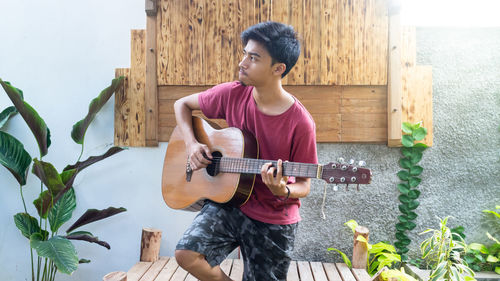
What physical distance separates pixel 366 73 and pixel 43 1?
2829mm

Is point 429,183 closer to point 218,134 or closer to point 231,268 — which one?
point 231,268

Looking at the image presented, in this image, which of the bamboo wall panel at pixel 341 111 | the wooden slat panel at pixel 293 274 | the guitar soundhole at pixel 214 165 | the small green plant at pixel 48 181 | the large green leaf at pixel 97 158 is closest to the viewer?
the guitar soundhole at pixel 214 165

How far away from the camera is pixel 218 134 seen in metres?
2.16

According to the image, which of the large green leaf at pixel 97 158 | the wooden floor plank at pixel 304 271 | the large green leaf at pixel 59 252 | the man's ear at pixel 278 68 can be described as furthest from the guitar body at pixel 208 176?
the wooden floor plank at pixel 304 271

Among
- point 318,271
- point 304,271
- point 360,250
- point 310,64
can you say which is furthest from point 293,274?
point 310,64

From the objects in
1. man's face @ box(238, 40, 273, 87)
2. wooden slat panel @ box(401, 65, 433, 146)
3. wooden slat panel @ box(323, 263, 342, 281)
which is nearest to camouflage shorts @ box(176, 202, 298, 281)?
man's face @ box(238, 40, 273, 87)

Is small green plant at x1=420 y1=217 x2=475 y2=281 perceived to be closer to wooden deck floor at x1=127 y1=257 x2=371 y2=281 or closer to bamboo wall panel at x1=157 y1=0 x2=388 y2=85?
wooden deck floor at x1=127 y1=257 x2=371 y2=281

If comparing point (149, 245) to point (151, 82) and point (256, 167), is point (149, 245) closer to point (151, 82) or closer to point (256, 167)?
point (151, 82)

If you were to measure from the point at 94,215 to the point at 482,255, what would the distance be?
10.3ft

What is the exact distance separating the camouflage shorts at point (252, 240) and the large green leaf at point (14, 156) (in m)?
1.90

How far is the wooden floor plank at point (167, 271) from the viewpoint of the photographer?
2.80 meters

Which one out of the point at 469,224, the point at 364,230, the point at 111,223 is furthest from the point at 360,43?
the point at 111,223

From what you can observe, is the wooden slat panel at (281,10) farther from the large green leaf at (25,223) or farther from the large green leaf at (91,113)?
the large green leaf at (25,223)

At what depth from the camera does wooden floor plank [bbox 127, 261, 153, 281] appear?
110 inches
